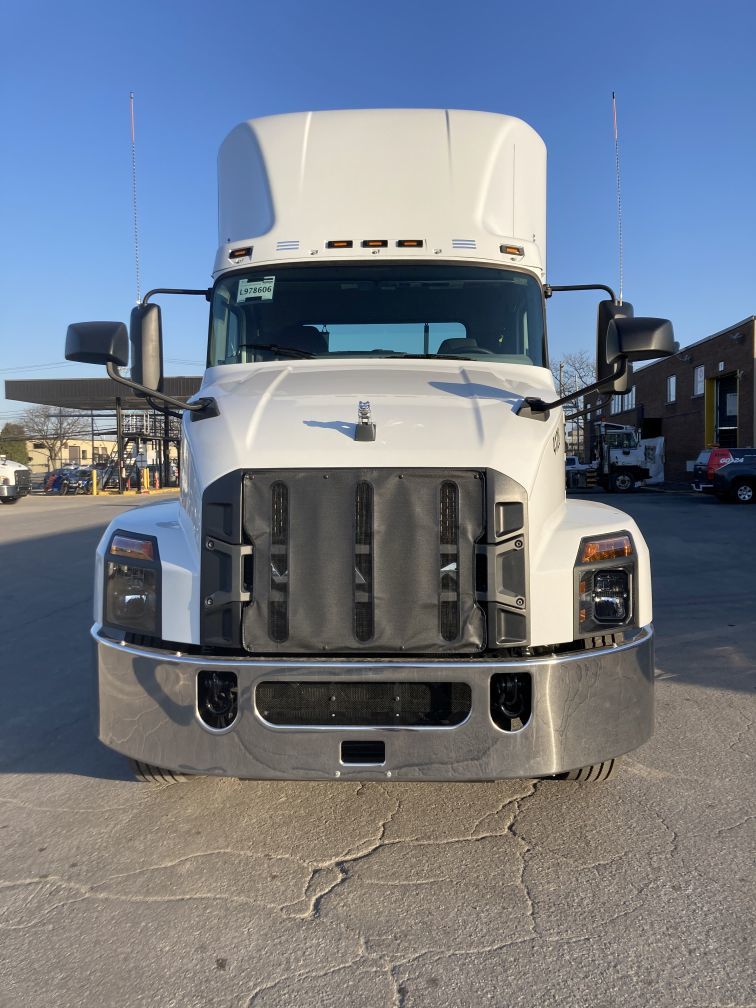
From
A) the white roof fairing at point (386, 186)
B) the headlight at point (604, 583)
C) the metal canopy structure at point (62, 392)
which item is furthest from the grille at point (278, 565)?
the metal canopy structure at point (62, 392)

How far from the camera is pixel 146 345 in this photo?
15.2ft

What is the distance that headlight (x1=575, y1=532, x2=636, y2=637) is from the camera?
3008 mm

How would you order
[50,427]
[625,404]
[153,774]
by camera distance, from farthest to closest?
[50,427]
[625,404]
[153,774]

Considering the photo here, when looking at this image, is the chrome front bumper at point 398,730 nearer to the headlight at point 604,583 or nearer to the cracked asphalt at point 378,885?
the headlight at point 604,583

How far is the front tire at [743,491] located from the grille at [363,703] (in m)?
22.1

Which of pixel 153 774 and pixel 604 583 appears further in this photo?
pixel 153 774

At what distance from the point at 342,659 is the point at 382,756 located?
0.38m

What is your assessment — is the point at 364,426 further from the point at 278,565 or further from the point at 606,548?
the point at 606,548

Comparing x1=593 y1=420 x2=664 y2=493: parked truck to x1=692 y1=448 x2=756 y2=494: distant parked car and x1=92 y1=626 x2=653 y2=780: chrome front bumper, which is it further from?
x1=92 y1=626 x2=653 y2=780: chrome front bumper

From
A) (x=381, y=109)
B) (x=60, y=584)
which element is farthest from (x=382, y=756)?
(x=60, y=584)

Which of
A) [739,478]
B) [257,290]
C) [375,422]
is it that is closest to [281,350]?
[257,290]

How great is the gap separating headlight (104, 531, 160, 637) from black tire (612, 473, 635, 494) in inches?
1237

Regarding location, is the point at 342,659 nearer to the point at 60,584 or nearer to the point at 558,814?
the point at 558,814

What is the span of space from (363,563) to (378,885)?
118 cm
